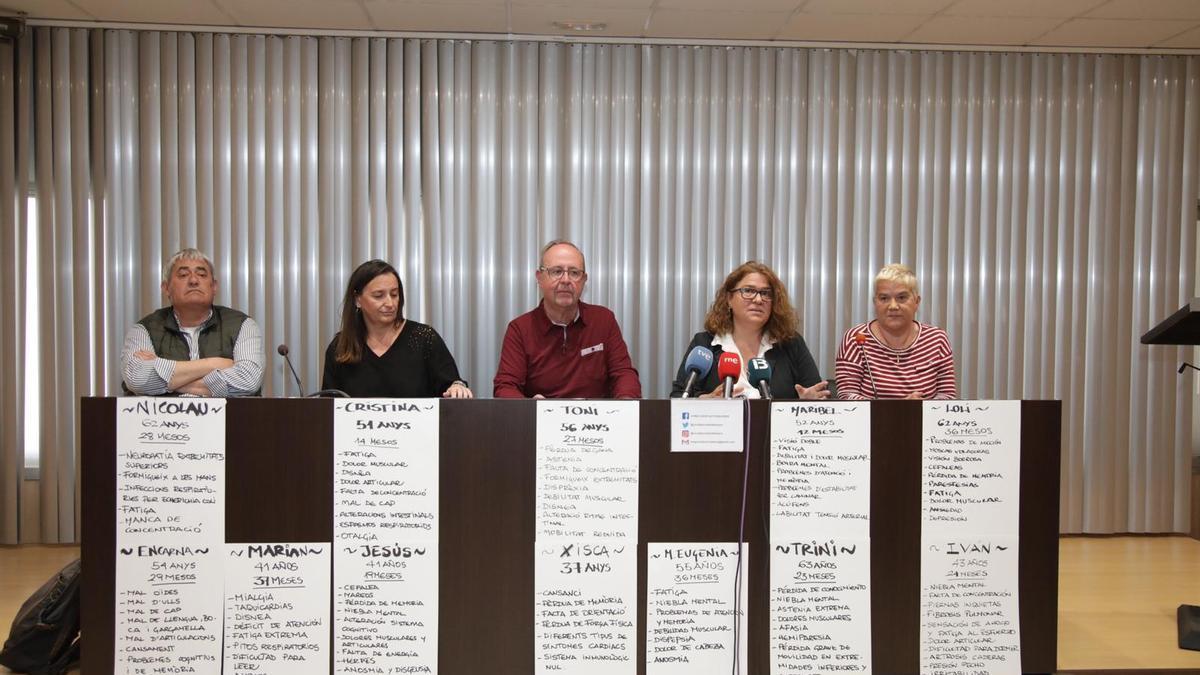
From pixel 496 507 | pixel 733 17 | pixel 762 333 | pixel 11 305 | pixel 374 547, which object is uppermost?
pixel 733 17

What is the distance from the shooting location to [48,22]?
13.6 ft

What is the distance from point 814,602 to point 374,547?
130 cm

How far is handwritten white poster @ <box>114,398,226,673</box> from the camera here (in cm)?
236

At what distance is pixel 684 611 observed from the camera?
95.3 inches

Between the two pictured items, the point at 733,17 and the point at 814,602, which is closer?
the point at 814,602

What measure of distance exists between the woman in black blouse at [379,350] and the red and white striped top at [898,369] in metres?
1.51

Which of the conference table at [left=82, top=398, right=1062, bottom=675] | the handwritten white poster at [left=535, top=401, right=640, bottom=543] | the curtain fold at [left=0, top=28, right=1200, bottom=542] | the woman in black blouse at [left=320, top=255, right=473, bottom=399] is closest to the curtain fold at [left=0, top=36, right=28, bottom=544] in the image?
the curtain fold at [left=0, top=28, right=1200, bottom=542]

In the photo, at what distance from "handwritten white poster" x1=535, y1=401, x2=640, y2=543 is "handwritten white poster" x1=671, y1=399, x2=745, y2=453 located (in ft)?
0.42

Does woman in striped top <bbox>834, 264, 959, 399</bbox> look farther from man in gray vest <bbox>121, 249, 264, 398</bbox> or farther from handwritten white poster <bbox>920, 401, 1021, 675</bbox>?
man in gray vest <bbox>121, 249, 264, 398</bbox>

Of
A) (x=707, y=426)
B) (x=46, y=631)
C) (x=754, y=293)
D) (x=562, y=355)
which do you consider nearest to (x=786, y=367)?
(x=754, y=293)

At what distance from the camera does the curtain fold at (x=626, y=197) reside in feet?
13.9

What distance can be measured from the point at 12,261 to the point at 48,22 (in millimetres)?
1212

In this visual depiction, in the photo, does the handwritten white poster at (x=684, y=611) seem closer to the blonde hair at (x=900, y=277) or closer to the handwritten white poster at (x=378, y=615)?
the handwritten white poster at (x=378, y=615)

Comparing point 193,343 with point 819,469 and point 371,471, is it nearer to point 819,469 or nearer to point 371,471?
point 371,471
